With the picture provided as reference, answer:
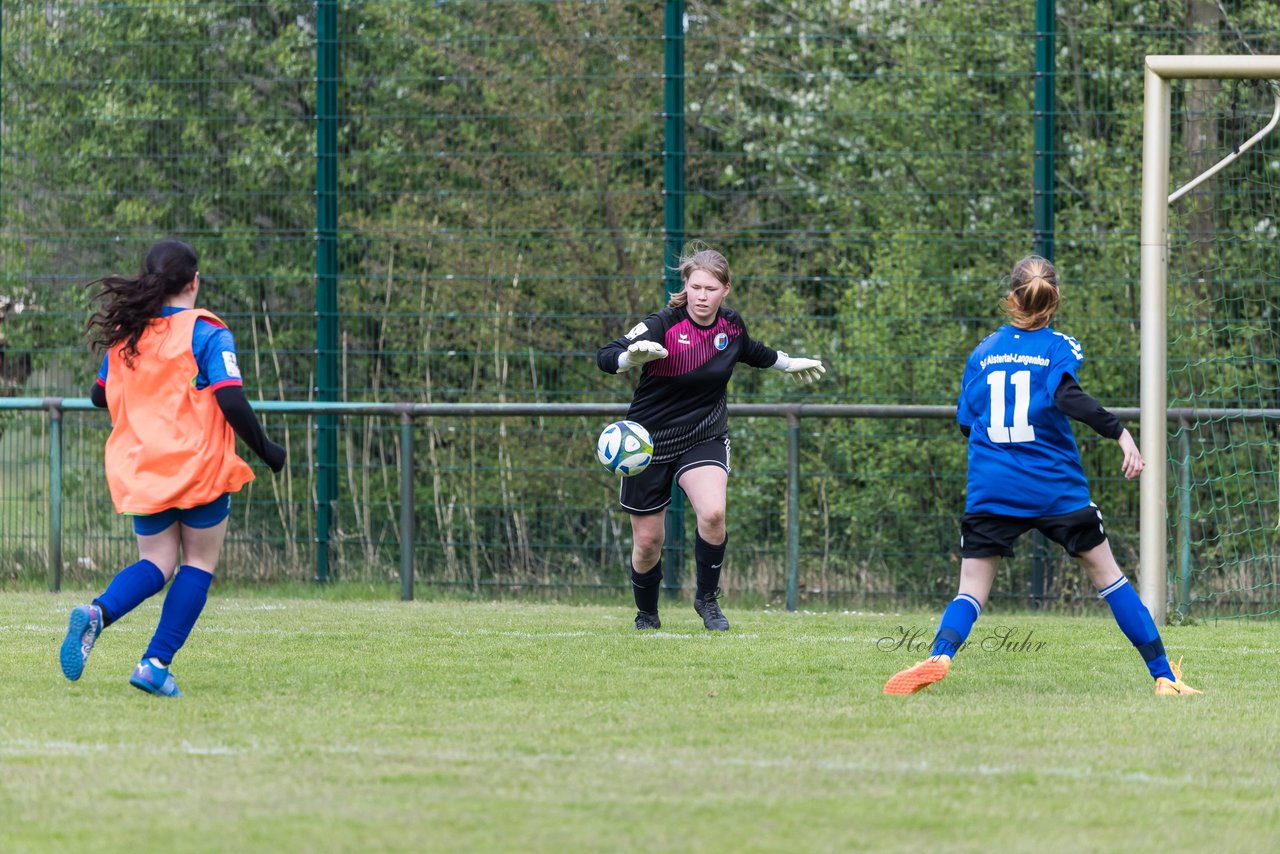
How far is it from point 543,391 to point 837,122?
2.51 metres

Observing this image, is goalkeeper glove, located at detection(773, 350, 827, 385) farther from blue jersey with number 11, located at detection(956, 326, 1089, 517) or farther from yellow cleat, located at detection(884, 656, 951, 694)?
yellow cleat, located at detection(884, 656, 951, 694)

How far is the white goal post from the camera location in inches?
336

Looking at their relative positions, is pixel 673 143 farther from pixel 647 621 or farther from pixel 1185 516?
pixel 1185 516

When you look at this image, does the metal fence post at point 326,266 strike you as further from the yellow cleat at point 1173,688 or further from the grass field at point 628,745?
the yellow cleat at point 1173,688

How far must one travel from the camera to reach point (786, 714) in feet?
19.1

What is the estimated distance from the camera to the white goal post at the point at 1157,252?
853cm

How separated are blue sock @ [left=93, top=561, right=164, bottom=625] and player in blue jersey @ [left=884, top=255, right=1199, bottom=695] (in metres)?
2.60

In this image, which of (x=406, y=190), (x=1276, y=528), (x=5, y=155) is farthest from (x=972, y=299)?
(x=5, y=155)

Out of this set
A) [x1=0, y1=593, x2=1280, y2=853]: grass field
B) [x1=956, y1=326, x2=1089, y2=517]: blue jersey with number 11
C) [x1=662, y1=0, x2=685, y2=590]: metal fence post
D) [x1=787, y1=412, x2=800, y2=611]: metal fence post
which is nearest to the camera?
[x1=0, y1=593, x2=1280, y2=853]: grass field

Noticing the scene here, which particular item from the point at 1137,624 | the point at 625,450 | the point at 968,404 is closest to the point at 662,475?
the point at 625,450

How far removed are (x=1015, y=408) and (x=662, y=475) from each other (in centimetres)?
227

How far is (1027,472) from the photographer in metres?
6.36

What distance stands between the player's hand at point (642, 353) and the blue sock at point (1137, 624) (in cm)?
A: 221

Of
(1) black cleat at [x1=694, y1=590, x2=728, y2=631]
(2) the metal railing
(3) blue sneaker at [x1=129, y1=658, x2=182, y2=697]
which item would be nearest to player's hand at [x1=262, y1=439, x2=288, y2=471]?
(3) blue sneaker at [x1=129, y1=658, x2=182, y2=697]
